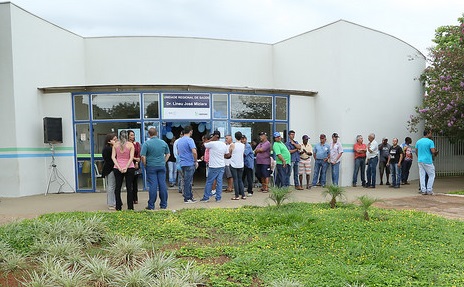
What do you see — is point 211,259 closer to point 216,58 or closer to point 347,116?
point 347,116

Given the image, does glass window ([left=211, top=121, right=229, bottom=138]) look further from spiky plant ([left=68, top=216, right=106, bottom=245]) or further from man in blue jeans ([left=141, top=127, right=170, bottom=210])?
spiky plant ([left=68, top=216, right=106, bottom=245])

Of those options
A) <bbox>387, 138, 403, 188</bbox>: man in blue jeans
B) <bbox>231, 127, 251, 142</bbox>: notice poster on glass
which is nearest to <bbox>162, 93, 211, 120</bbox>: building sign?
<bbox>231, 127, 251, 142</bbox>: notice poster on glass

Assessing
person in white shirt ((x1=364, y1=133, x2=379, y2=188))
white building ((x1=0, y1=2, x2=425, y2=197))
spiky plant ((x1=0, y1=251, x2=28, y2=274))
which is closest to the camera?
spiky plant ((x1=0, y1=251, x2=28, y2=274))

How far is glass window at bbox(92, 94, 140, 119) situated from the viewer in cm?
1112

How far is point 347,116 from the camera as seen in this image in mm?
12258

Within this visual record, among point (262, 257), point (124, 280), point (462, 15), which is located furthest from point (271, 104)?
point (462, 15)

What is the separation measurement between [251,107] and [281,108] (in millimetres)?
1085

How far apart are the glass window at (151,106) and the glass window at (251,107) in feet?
7.85

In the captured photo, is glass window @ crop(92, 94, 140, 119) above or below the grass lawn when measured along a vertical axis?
above

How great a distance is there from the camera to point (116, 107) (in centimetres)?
1118

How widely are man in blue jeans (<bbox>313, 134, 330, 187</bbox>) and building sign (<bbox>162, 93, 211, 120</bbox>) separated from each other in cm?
376

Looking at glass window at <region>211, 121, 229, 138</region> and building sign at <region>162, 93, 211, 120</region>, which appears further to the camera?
glass window at <region>211, 121, 229, 138</region>

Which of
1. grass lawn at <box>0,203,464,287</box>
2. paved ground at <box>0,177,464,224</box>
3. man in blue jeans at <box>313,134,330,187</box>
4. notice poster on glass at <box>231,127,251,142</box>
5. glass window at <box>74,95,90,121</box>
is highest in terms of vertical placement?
glass window at <box>74,95,90,121</box>

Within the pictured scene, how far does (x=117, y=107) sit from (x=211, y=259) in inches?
312
